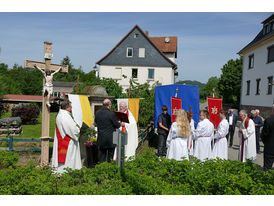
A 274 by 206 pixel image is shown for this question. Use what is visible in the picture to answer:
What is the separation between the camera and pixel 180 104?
9.09m

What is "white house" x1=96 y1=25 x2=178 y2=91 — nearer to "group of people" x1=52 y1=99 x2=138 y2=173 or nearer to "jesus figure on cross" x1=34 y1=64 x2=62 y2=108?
"jesus figure on cross" x1=34 y1=64 x2=62 y2=108

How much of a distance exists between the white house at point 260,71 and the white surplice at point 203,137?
2062 centimetres

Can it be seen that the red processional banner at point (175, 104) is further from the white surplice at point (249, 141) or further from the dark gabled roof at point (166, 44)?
the dark gabled roof at point (166, 44)

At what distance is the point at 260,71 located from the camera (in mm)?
29000

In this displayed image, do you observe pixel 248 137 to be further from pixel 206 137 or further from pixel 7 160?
pixel 7 160

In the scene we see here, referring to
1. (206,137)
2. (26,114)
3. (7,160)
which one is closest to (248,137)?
(206,137)

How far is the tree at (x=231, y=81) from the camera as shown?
50625mm

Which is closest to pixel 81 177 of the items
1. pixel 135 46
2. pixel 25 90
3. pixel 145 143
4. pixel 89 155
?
pixel 89 155

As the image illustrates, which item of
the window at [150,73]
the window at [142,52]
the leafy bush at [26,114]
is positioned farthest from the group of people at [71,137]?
the window at [142,52]

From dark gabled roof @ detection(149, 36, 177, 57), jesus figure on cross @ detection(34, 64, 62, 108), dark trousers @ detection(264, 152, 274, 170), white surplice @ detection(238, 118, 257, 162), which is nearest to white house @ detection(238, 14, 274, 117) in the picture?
dark gabled roof @ detection(149, 36, 177, 57)

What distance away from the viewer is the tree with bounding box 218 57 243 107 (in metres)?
50.6

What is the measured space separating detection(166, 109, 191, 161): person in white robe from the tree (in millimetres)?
45398

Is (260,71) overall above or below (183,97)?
above

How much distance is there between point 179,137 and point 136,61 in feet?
123
